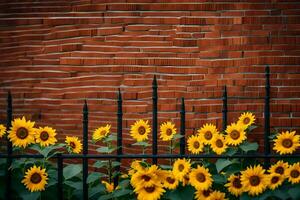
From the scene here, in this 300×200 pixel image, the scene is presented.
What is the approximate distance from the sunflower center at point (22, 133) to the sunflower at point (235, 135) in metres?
1.39

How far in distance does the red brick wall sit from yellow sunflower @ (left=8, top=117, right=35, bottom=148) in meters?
1.22

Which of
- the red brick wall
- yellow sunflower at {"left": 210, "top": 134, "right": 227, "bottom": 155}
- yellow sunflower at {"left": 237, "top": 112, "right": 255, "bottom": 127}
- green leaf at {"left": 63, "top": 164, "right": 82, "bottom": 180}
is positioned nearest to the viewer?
green leaf at {"left": 63, "top": 164, "right": 82, "bottom": 180}

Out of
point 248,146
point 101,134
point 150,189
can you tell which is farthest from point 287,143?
point 101,134

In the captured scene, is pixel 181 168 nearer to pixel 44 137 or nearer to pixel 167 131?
pixel 167 131

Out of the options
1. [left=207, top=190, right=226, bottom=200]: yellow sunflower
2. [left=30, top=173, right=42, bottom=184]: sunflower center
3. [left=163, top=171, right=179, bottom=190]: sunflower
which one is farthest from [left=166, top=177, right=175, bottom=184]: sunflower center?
[left=30, top=173, right=42, bottom=184]: sunflower center

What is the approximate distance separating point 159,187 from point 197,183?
0.24 m

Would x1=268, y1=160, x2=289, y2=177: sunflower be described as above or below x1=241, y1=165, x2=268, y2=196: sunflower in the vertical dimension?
above

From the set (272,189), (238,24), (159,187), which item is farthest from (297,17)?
(159,187)

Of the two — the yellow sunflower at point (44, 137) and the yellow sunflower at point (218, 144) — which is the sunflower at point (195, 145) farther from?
the yellow sunflower at point (44, 137)

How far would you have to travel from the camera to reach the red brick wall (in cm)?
502

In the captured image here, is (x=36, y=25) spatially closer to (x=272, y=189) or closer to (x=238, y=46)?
(x=238, y=46)

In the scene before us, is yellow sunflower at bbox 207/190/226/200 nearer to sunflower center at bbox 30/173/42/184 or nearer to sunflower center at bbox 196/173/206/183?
sunflower center at bbox 196/173/206/183

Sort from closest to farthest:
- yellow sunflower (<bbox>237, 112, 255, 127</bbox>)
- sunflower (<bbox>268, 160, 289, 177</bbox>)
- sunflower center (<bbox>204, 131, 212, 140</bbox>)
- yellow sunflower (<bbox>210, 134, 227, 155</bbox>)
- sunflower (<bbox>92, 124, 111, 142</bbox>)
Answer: sunflower (<bbox>268, 160, 289, 177</bbox>) < yellow sunflower (<bbox>210, 134, 227, 155</bbox>) < sunflower center (<bbox>204, 131, 212, 140</bbox>) < sunflower (<bbox>92, 124, 111, 142</bbox>) < yellow sunflower (<bbox>237, 112, 255, 127</bbox>)

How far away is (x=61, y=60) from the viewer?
5.46 meters
